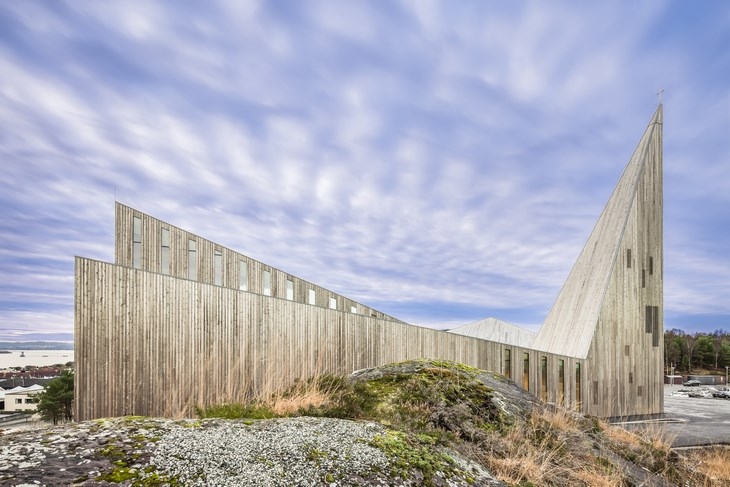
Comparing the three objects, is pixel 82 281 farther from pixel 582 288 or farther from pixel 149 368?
pixel 582 288

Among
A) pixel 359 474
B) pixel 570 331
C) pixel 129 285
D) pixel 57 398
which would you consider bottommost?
pixel 57 398

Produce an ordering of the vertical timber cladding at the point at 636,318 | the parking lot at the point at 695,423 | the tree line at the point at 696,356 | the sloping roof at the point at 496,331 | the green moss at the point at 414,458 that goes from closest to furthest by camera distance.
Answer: the green moss at the point at 414,458
the parking lot at the point at 695,423
the vertical timber cladding at the point at 636,318
the sloping roof at the point at 496,331
the tree line at the point at 696,356

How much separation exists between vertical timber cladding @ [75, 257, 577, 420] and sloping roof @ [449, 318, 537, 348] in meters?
21.5

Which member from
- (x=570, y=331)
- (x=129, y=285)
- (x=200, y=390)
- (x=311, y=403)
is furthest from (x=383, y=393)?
(x=570, y=331)

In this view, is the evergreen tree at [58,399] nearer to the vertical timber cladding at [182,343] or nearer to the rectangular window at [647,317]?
the vertical timber cladding at [182,343]

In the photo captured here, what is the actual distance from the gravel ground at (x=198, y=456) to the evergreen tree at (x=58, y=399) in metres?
21.1

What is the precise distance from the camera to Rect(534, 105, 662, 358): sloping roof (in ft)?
50.2

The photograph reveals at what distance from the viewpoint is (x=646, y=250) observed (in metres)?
16.3

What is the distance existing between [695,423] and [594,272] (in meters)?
5.88

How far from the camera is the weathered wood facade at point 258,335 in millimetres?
6543

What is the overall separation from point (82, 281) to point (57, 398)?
18434mm

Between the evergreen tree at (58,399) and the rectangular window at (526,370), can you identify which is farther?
the evergreen tree at (58,399)

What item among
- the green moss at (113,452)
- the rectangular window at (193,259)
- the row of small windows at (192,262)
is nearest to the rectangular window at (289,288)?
the row of small windows at (192,262)

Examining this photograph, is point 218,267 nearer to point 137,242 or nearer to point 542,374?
point 137,242
